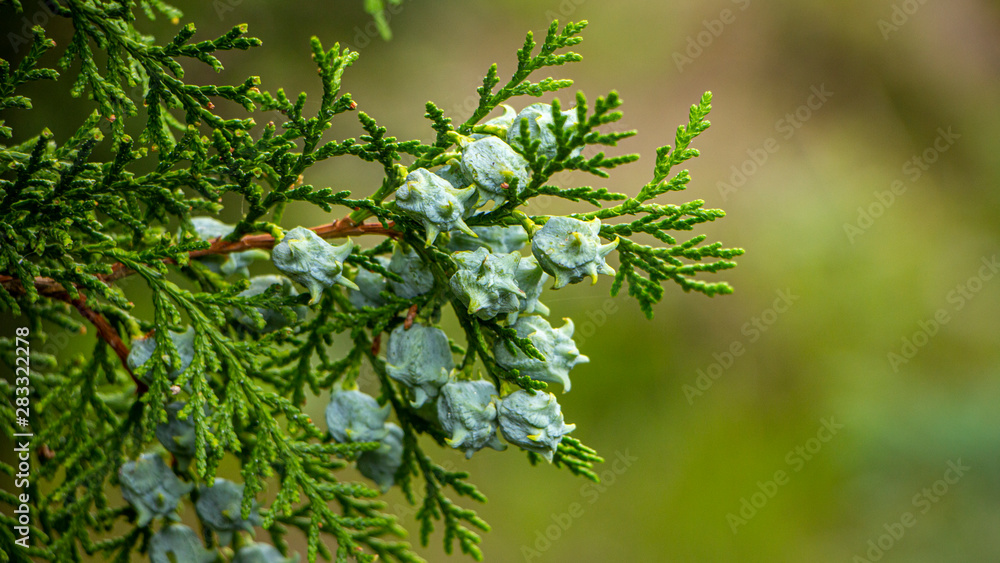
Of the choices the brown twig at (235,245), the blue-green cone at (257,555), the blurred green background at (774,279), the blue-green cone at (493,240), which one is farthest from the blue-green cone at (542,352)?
the blurred green background at (774,279)

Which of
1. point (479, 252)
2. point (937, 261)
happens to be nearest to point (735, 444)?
point (937, 261)

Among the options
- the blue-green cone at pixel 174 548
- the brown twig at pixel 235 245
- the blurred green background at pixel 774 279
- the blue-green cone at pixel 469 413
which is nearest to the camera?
the blue-green cone at pixel 469 413

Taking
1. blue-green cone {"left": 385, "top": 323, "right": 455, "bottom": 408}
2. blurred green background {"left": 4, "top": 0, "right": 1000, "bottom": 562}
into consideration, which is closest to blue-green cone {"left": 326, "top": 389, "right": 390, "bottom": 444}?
blue-green cone {"left": 385, "top": 323, "right": 455, "bottom": 408}

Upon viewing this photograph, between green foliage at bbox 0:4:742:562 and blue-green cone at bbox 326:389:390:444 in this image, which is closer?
green foliage at bbox 0:4:742:562

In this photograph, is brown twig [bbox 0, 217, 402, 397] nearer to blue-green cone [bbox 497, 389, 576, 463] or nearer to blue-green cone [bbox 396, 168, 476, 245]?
blue-green cone [bbox 396, 168, 476, 245]

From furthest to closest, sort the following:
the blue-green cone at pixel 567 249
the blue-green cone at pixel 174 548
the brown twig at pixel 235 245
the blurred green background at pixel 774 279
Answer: the blurred green background at pixel 774 279 → the blue-green cone at pixel 174 548 → the brown twig at pixel 235 245 → the blue-green cone at pixel 567 249

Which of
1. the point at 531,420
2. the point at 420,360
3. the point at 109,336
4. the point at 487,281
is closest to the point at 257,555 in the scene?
the point at 109,336

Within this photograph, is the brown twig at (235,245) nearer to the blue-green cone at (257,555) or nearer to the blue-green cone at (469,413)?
the blue-green cone at (469,413)

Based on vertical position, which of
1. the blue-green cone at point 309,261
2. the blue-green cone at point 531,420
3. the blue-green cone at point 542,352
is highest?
the blue-green cone at point 542,352
